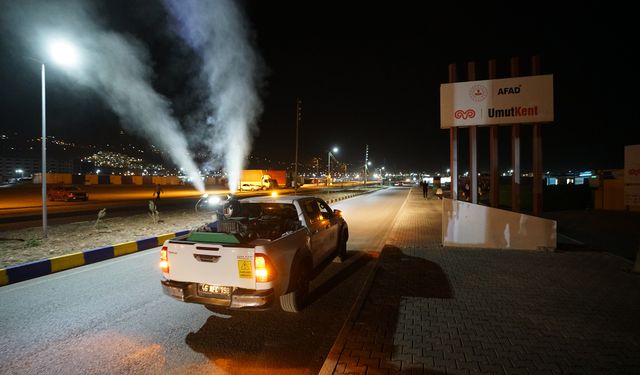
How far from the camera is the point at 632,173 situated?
1427cm

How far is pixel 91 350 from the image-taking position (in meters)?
3.88

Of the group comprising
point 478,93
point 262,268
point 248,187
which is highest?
point 478,93

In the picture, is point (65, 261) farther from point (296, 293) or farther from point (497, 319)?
point (497, 319)

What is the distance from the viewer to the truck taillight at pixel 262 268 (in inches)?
163

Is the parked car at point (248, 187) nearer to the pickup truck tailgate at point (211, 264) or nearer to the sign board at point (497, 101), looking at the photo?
the sign board at point (497, 101)

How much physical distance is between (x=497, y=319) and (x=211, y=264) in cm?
353

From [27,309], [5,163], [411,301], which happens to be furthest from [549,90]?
[5,163]

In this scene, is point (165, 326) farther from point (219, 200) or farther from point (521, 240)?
point (219, 200)

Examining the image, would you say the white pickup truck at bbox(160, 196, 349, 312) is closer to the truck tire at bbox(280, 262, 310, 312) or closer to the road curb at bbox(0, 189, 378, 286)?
the truck tire at bbox(280, 262, 310, 312)

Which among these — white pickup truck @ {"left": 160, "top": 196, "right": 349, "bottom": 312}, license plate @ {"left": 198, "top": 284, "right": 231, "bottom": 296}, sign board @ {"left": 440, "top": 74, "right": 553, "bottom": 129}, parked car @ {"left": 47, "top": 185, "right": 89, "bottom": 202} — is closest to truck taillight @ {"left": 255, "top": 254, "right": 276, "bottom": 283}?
white pickup truck @ {"left": 160, "top": 196, "right": 349, "bottom": 312}

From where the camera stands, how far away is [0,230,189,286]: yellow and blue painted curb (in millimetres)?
6676

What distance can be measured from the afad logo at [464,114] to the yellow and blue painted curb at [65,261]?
30.0ft

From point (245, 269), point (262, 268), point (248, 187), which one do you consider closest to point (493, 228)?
point (262, 268)

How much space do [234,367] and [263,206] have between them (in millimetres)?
3287
